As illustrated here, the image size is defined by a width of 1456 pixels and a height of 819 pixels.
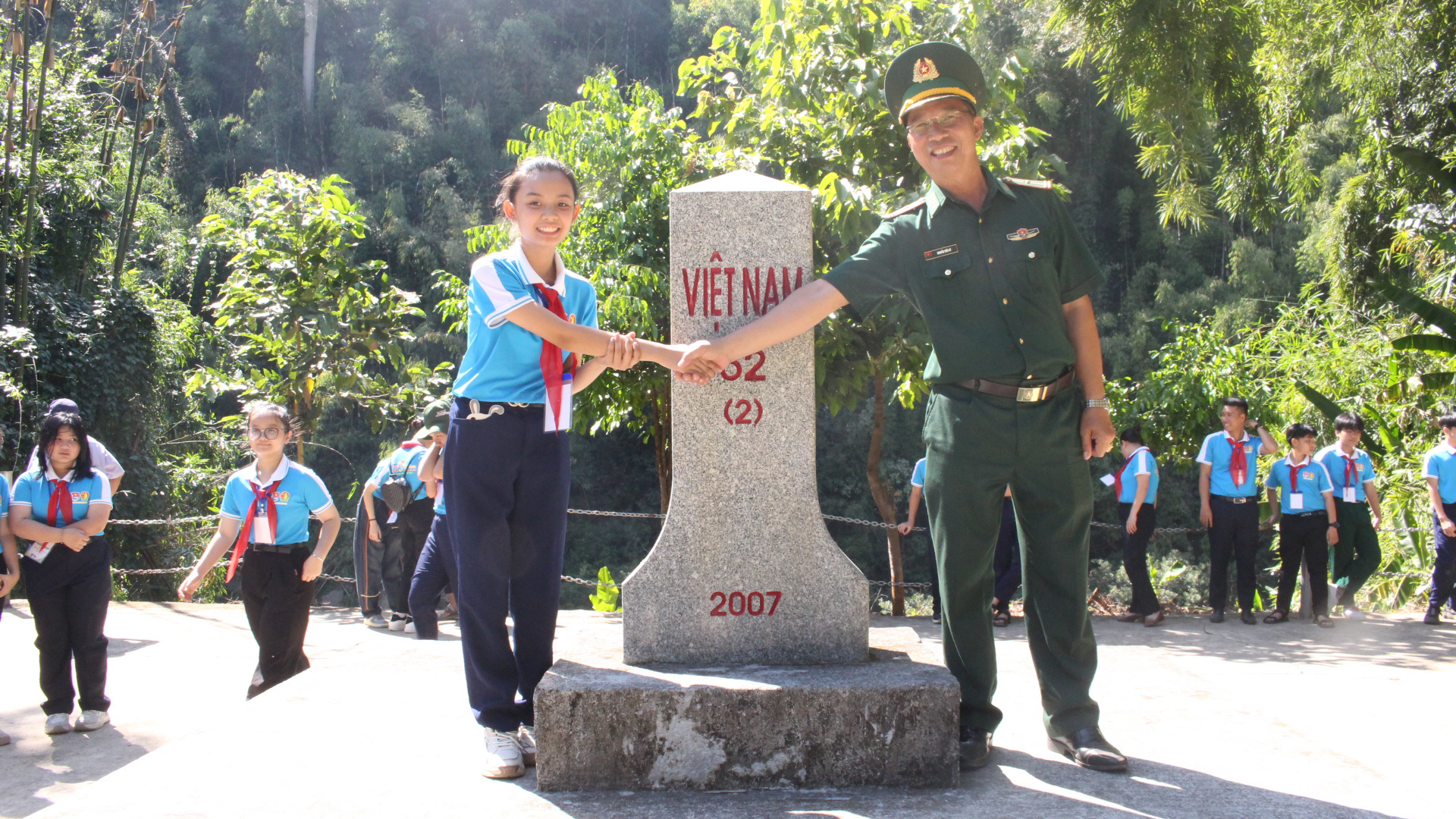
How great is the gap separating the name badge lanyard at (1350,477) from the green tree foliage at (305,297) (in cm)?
725

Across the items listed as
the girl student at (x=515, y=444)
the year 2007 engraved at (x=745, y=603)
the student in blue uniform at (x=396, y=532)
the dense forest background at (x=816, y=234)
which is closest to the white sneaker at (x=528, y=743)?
the girl student at (x=515, y=444)

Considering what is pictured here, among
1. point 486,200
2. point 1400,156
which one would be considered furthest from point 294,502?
point 486,200

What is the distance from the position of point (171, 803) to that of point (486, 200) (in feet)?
98.4

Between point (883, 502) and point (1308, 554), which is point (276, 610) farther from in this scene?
point (1308, 554)

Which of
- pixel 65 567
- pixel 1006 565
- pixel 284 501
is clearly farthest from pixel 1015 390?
pixel 1006 565

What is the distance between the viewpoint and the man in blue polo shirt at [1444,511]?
25.3 feet

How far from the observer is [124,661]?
22.9 feet

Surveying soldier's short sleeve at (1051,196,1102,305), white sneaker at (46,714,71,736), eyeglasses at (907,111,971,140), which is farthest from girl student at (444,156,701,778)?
white sneaker at (46,714,71,736)

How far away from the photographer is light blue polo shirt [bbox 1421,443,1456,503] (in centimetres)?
781

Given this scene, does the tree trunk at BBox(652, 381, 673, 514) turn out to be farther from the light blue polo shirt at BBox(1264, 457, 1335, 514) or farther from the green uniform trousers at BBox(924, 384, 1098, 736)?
the green uniform trousers at BBox(924, 384, 1098, 736)

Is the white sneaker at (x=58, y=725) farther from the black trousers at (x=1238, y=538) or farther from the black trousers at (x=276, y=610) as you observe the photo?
the black trousers at (x=1238, y=538)

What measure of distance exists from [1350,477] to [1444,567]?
2.85 feet

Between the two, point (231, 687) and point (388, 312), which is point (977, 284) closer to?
point (231, 687)

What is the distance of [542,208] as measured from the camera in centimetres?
325
